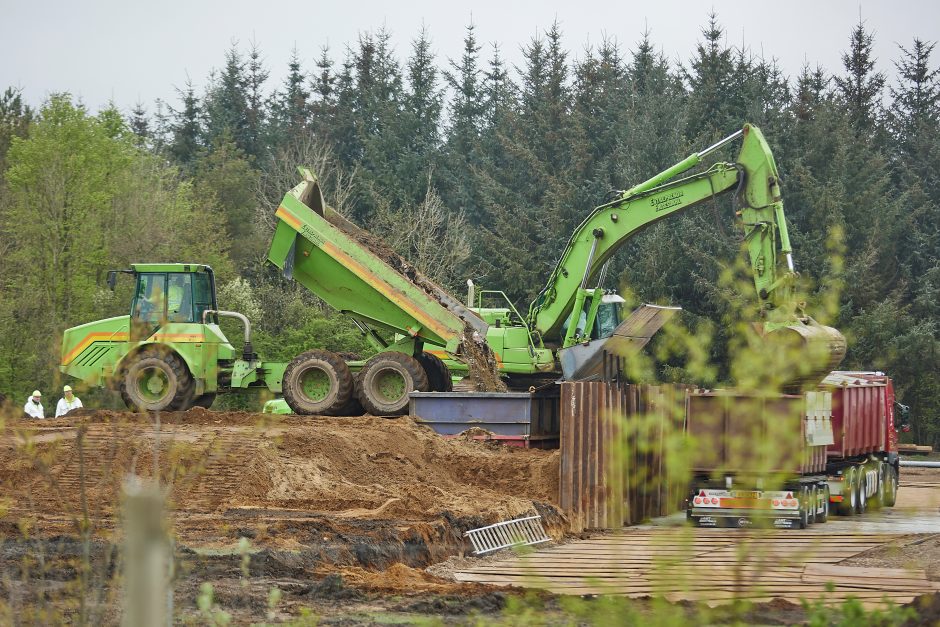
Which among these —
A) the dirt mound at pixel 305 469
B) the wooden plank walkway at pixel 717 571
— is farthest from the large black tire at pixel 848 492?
the dirt mound at pixel 305 469

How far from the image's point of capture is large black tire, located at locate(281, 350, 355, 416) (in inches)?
848

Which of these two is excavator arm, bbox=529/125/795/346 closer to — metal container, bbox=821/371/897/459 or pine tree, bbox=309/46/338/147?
metal container, bbox=821/371/897/459

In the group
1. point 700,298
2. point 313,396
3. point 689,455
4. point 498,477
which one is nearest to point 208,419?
point 313,396

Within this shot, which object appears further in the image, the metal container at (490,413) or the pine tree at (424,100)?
the pine tree at (424,100)

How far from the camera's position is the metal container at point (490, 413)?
62.4 feet

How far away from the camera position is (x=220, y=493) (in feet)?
50.5

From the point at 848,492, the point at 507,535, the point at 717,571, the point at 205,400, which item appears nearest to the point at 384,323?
the point at 205,400

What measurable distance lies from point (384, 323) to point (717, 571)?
11.9 m

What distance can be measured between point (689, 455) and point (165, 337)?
60.9 feet

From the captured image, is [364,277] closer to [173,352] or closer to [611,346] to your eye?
[173,352]

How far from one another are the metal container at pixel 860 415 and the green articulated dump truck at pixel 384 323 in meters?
3.00

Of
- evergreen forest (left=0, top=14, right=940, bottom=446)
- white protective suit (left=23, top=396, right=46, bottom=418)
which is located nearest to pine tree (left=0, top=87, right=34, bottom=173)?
evergreen forest (left=0, top=14, right=940, bottom=446)

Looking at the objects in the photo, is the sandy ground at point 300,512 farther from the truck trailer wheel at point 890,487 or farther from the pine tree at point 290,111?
the pine tree at point 290,111

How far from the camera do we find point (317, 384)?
21.9 meters
